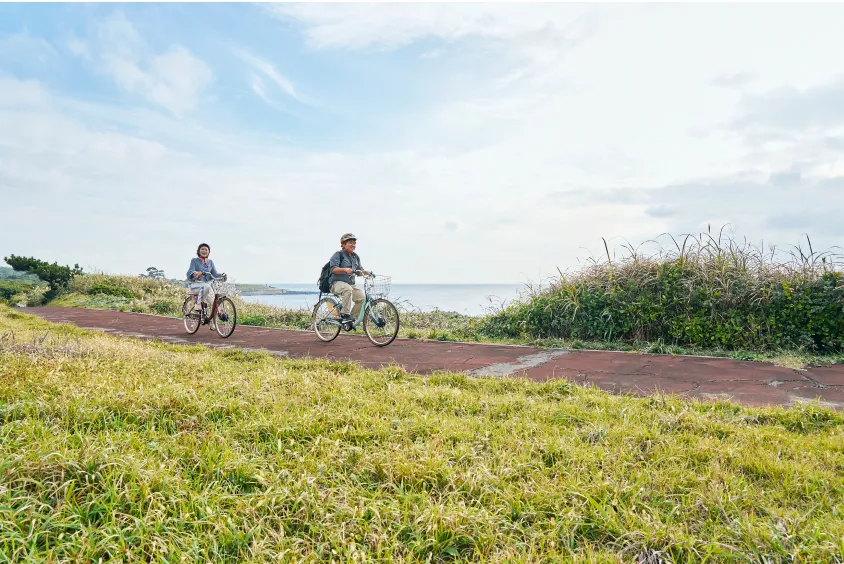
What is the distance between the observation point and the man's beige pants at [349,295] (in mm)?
8133

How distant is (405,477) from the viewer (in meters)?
2.48

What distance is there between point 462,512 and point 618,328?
20.0ft

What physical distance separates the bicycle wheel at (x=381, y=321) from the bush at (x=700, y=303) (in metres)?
2.12

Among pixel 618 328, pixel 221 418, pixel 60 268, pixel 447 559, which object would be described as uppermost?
pixel 60 268

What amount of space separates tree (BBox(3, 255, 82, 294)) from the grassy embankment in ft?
73.0

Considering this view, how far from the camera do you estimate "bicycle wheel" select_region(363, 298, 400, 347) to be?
7.63m

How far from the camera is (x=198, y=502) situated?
2.23 m

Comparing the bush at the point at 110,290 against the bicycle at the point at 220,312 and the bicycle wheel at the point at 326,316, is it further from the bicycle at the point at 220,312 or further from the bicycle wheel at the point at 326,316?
the bicycle wheel at the point at 326,316

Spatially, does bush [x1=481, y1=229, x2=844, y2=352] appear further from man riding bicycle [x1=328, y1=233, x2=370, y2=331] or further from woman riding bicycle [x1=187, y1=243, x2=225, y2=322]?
woman riding bicycle [x1=187, y1=243, x2=225, y2=322]

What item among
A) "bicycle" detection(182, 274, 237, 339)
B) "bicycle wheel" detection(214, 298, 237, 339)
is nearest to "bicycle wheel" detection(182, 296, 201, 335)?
"bicycle" detection(182, 274, 237, 339)

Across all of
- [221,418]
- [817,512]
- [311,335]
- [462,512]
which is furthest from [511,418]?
[311,335]

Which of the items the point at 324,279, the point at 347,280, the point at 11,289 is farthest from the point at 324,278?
the point at 11,289

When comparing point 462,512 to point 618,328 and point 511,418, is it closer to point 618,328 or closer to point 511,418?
point 511,418

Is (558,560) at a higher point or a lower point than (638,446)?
lower
